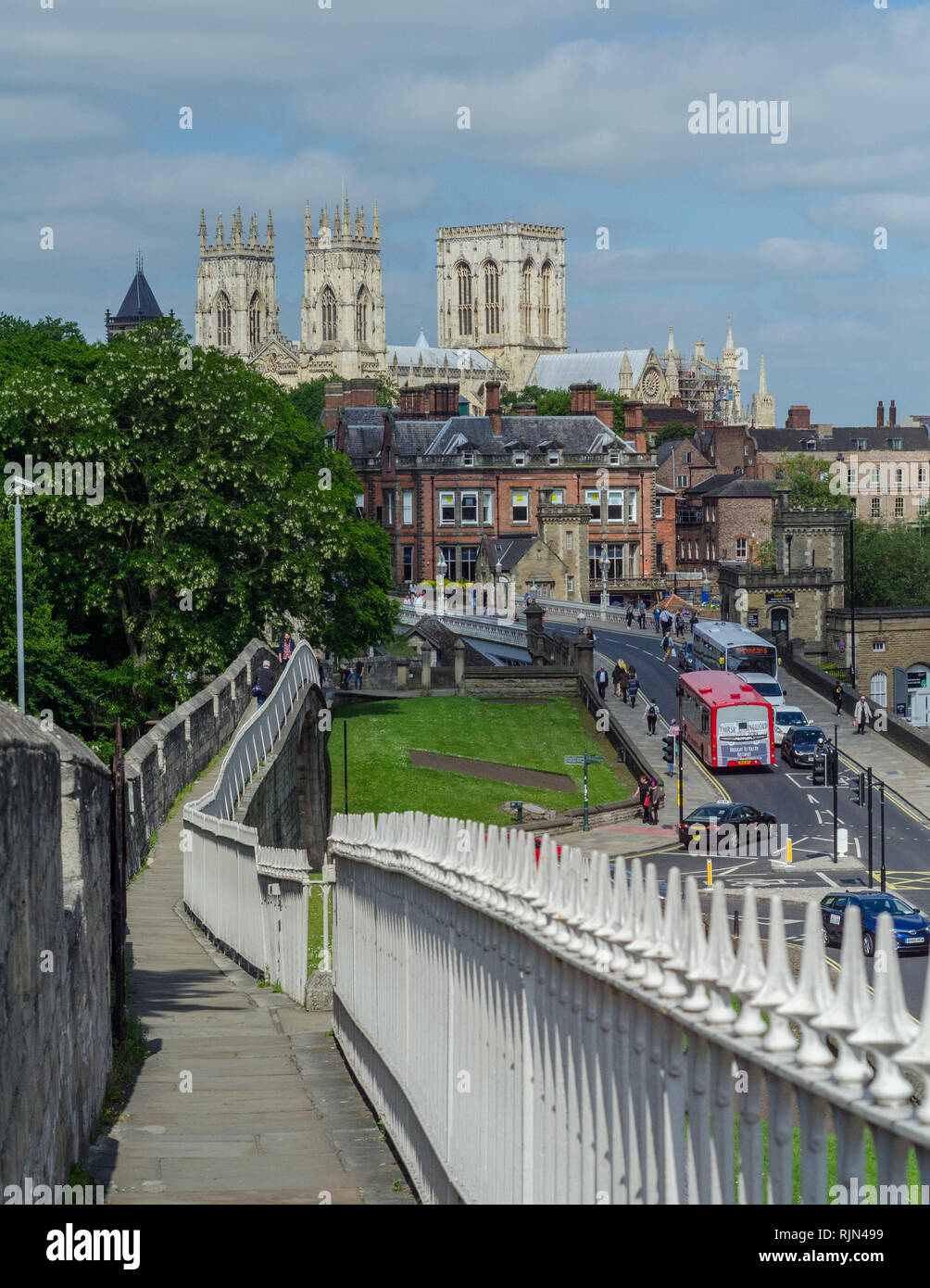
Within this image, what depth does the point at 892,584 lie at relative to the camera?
11481 cm

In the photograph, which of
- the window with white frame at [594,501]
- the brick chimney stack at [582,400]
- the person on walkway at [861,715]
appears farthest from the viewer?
the brick chimney stack at [582,400]

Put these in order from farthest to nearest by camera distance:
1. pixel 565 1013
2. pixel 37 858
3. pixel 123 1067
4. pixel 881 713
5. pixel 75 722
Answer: pixel 881 713, pixel 75 722, pixel 123 1067, pixel 37 858, pixel 565 1013

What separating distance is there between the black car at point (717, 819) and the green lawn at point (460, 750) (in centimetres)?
627

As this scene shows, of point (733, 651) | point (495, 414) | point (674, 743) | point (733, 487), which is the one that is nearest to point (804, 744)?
point (674, 743)

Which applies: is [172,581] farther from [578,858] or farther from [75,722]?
[578,858]

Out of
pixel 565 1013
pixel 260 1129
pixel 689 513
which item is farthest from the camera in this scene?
pixel 689 513

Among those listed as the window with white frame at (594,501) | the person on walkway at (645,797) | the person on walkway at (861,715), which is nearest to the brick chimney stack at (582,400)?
the window with white frame at (594,501)

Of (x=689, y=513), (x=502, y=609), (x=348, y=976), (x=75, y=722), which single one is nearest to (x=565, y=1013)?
(x=348, y=976)

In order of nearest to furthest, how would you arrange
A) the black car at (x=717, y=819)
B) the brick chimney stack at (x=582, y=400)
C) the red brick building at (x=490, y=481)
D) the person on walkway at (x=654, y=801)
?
1. the black car at (x=717, y=819)
2. the person on walkway at (x=654, y=801)
3. the red brick building at (x=490, y=481)
4. the brick chimney stack at (x=582, y=400)

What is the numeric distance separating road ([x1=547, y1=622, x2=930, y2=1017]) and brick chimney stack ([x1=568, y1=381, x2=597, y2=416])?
2381 inches

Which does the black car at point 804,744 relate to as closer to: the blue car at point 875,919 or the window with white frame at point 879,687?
the blue car at point 875,919

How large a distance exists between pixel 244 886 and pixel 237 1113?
325 inches

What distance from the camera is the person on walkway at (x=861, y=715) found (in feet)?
236

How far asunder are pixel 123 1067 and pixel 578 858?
7.03 m
